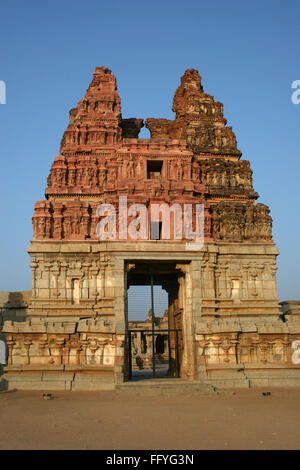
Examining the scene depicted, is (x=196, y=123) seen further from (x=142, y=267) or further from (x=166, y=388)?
(x=166, y=388)

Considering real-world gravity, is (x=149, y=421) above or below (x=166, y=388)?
above

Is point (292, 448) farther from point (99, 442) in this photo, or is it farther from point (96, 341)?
point (96, 341)

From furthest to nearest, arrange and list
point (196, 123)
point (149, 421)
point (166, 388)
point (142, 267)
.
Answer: point (196, 123)
point (142, 267)
point (166, 388)
point (149, 421)

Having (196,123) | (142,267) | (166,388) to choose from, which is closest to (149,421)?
(166,388)

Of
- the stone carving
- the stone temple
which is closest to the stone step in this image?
the stone temple

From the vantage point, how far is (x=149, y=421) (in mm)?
11867

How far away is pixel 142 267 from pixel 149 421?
10.9m

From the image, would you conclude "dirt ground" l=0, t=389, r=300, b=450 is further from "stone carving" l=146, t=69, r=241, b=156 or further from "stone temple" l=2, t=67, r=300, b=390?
"stone carving" l=146, t=69, r=241, b=156

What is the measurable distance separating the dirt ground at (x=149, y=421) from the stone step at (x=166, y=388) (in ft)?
1.44

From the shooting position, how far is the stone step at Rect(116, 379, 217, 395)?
55.1 feet

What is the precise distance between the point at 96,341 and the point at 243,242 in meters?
8.32

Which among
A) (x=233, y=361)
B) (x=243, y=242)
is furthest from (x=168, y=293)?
(x=233, y=361)

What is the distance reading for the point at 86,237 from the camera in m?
21.0

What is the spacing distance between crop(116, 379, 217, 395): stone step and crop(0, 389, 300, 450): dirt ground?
17.3 inches
